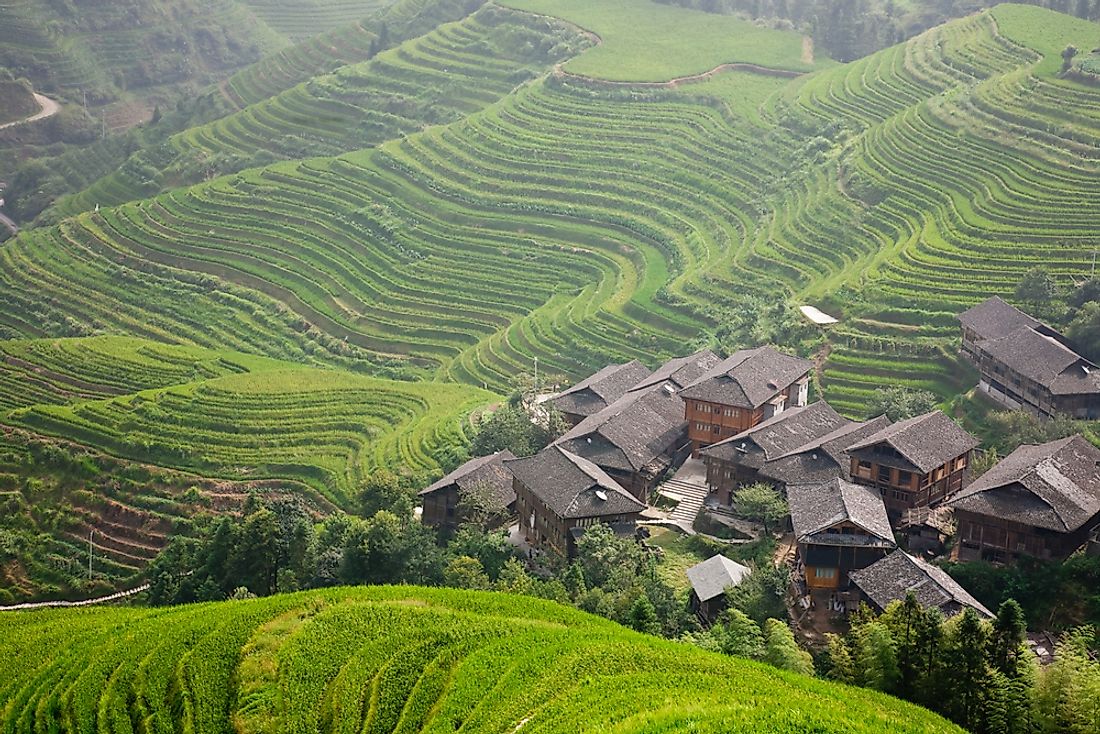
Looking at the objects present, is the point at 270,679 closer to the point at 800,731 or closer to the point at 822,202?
the point at 800,731

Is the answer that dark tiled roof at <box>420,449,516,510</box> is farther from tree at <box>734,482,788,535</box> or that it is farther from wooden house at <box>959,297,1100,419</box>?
wooden house at <box>959,297,1100,419</box>

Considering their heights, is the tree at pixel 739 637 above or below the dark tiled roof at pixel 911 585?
below


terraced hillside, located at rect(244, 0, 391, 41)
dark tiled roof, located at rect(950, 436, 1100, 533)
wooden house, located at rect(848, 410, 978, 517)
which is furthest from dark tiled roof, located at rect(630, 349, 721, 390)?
terraced hillside, located at rect(244, 0, 391, 41)

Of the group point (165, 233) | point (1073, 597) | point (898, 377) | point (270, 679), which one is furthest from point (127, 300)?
point (1073, 597)

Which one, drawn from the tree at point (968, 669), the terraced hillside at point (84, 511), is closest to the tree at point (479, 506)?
the terraced hillside at point (84, 511)

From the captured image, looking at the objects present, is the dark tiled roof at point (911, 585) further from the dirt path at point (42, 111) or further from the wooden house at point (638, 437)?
the dirt path at point (42, 111)

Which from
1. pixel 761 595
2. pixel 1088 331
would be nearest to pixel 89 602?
pixel 761 595
